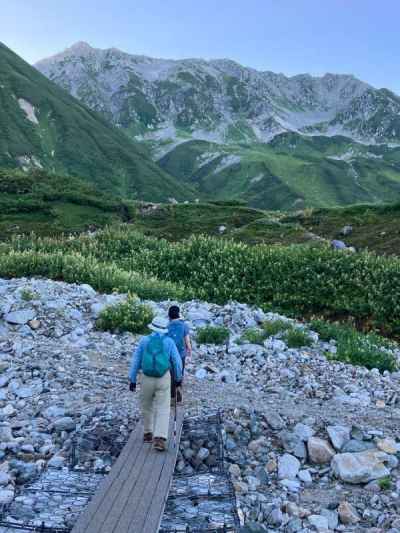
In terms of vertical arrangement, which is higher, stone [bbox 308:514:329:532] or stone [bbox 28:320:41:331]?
stone [bbox 28:320:41:331]

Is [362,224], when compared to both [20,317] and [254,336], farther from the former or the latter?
[20,317]

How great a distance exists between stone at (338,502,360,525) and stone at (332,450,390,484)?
794 mm

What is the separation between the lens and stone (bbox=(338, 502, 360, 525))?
7355 mm

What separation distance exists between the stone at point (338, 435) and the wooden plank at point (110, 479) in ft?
11.8

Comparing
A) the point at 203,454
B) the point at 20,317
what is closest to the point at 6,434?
the point at 203,454

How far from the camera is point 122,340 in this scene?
1545cm

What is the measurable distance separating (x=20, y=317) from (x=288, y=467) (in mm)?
10627

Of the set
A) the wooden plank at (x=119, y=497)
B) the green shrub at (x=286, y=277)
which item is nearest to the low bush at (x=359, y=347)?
the green shrub at (x=286, y=277)

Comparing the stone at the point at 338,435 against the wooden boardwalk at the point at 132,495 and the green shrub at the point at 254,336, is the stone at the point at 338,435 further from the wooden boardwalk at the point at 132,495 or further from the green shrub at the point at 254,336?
the green shrub at the point at 254,336

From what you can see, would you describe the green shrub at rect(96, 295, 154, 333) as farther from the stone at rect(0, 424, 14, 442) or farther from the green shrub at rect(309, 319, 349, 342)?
the stone at rect(0, 424, 14, 442)

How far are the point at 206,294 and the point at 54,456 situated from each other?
1419 centimetres

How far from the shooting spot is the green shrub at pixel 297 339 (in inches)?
619

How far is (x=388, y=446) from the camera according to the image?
9008 mm

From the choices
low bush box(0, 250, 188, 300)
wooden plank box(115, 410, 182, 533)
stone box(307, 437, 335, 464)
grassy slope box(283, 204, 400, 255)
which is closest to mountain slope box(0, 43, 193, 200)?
grassy slope box(283, 204, 400, 255)
